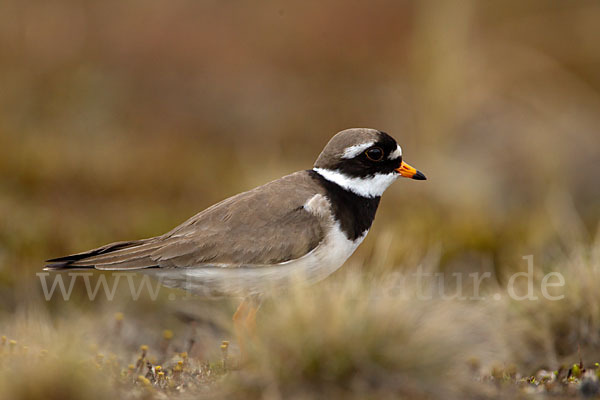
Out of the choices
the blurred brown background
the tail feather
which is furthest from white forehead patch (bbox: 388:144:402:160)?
the tail feather

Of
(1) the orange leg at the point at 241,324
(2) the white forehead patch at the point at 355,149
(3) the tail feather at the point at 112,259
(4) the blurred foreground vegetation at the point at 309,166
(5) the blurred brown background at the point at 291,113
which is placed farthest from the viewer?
(5) the blurred brown background at the point at 291,113

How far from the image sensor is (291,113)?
1769cm

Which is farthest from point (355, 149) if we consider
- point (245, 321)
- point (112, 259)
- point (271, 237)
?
point (112, 259)

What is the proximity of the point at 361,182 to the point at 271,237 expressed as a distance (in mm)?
857

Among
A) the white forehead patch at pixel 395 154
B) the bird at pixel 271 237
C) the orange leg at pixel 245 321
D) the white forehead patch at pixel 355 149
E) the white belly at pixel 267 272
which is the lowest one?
the orange leg at pixel 245 321

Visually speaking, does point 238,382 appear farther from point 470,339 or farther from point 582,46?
point 582,46

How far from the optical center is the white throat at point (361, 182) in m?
5.70

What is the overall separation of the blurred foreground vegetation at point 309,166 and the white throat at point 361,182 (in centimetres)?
62

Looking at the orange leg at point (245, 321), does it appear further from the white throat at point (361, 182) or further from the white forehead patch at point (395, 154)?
the white forehead patch at point (395, 154)

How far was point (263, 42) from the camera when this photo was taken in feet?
62.1

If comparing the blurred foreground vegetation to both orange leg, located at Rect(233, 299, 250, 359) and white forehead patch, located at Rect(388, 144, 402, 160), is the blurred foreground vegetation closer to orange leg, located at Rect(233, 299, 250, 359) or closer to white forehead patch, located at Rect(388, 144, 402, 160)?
orange leg, located at Rect(233, 299, 250, 359)

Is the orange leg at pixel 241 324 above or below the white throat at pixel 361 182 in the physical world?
below

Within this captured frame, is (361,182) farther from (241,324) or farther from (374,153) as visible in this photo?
(241,324)

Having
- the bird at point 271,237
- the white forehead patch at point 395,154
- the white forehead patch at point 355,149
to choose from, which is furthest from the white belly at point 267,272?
the white forehead patch at point 395,154
